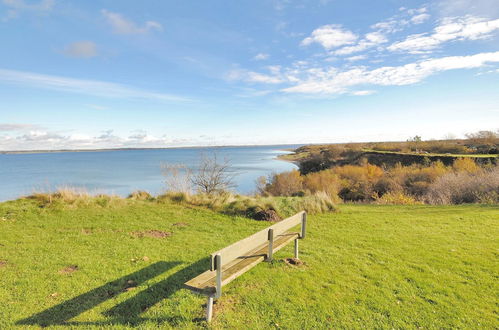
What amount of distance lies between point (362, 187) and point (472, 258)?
28844mm

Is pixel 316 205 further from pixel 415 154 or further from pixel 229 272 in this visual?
pixel 415 154

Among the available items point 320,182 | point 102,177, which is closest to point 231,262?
point 320,182

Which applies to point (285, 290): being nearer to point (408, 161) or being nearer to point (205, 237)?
point (205, 237)

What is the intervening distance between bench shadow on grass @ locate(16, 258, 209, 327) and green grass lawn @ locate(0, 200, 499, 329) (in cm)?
2

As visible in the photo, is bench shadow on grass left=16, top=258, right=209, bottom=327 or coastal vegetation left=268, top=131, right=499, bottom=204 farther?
coastal vegetation left=268, top=131, right=499, bottom=204

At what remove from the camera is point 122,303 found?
4.14 meters

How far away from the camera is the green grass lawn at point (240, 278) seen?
3.88 meters

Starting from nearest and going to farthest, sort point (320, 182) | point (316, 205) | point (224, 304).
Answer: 1. point (224, 304)
2. point (316, 205)
3. point (320, 182)

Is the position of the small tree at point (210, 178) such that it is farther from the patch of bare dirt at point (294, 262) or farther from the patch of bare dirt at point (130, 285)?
the patch of bare dirt at point (130, 285)

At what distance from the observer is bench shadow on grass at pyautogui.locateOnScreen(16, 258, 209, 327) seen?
3.73 meters

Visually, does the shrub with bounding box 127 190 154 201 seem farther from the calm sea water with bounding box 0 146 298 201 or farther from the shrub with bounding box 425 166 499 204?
the shrub with bounding box 425 166 499 204

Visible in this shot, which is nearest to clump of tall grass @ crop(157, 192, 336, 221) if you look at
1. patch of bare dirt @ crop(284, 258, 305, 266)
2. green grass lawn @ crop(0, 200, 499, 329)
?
green grass lawn @ crop(0, 200, 499, 329)

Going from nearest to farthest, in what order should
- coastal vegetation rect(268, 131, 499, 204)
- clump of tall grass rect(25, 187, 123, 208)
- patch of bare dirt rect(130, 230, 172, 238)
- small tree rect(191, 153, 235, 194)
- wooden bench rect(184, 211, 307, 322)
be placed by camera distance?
wooden bench rect(184, 211, 307, 322), patch of bare dirt rect(130, 230, 172, 238), clump of tall grass rect(25, 187, 123, 208), small tree rect(191, 153, 235, 194), coastal vegetation rect(268, 131, 499, 204)

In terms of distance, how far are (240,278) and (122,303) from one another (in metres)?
2.05
